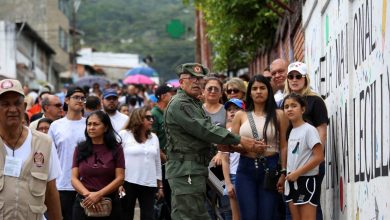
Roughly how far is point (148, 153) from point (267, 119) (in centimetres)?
268

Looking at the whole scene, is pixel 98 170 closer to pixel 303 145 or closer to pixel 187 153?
pixel 187 153

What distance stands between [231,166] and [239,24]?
13.1 metres

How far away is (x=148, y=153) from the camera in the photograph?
12555mm

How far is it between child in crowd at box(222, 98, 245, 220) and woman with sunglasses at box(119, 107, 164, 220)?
1084mm

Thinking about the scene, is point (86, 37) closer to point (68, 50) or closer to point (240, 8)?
point (68, 50)

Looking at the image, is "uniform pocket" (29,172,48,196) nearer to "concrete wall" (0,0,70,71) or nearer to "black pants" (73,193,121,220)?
"black pants" (73,193,121,220)

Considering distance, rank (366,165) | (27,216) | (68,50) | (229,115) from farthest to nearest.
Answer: (68,50)
(229,115)
(366,165)
(27,216)

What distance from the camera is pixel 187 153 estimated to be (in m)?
9.66

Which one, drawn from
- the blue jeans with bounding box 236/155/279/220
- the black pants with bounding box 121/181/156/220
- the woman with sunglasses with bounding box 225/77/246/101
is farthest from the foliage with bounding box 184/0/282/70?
the blue jeans with bounding box 236/155/279/220

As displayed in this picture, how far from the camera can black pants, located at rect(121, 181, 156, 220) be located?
40.2 feet

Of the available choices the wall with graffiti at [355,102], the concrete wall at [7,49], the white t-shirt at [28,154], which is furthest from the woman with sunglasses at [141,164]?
the concrete wall at [7,49]

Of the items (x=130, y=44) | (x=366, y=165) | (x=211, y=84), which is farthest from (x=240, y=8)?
(x=130, y=44)

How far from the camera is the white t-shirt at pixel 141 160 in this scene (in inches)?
487

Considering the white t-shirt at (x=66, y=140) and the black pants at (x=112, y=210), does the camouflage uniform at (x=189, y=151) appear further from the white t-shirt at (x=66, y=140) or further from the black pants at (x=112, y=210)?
the white t-shirt at (x=66, y=140)
